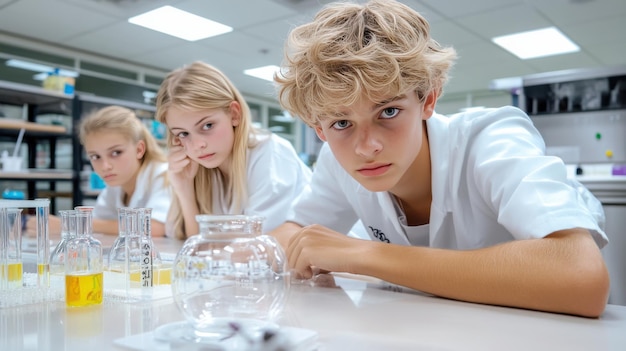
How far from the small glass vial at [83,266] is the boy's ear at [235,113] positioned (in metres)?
0.93

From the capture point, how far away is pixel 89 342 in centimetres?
52

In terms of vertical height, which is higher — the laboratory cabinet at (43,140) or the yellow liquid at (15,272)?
the laboratory cabinet at (43,140)

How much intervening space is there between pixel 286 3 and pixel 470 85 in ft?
13.5

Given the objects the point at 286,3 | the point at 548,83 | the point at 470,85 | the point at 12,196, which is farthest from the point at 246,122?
the point at 470,85

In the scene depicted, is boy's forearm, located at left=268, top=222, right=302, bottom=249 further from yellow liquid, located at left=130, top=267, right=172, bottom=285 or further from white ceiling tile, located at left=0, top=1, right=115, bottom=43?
white ceiling tile, located at left=0, top=1, right=115, bottom=43

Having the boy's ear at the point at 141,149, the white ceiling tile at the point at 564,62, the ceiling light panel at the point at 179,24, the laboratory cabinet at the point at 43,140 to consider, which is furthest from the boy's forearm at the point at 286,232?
the white ceiling tile at the point at 564,62

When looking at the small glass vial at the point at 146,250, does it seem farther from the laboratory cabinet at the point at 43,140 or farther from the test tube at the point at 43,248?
the laboratory cabinet at the point at 43,140

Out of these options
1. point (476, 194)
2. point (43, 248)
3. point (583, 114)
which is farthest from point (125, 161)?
point (583, 114)

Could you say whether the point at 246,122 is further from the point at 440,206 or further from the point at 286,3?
the point at 286,3

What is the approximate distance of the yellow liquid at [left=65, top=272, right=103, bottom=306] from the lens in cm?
70

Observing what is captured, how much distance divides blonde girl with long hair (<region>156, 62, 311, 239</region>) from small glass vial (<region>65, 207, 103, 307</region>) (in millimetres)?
815

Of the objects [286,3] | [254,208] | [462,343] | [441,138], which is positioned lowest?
[462,343]

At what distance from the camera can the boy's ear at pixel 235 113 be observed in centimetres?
160

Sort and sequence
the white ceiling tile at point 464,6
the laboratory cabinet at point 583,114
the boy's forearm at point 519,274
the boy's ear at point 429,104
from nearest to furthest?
the boy's forearm at point 519,274, the boy's ear at point 429,104, the laboratory cabinet at point 583,114, the white ceiling tile at point 464,6
